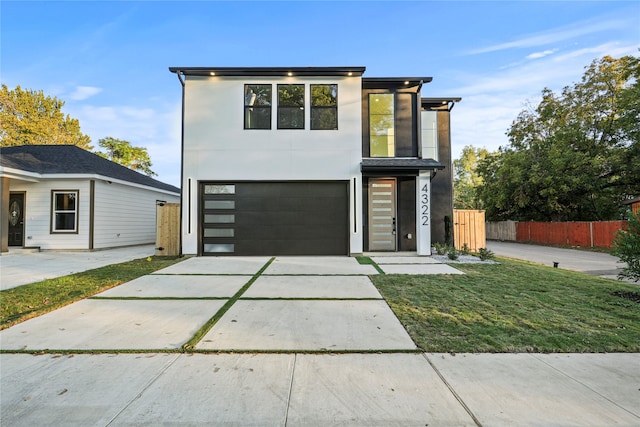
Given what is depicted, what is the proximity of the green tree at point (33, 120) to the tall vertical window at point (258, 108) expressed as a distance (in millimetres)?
27237

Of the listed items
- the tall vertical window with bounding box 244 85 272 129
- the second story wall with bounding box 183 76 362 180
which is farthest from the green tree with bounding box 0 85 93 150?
the tall vertical window with bounding box 244 85 272 129

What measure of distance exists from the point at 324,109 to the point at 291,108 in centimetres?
107

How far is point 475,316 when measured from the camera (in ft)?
12.5

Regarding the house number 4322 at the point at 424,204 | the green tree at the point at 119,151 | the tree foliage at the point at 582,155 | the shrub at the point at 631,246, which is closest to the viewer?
the shrub at the point at 631,246

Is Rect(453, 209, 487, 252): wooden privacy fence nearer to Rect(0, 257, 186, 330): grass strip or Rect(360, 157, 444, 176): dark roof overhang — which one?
Rect(360, 157, 444, 176): dark roof overhang

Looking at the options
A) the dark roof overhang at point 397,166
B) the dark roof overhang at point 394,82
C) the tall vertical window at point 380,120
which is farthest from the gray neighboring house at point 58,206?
the dark roof overhang at point 394,82

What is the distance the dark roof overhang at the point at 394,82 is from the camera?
9552mm

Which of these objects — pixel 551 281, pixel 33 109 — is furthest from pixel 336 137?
pixel 33 109

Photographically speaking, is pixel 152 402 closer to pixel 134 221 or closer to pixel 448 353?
pixel 448 353

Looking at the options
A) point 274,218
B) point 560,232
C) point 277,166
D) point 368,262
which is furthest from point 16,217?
point 560,232

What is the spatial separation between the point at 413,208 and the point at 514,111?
2032 cm

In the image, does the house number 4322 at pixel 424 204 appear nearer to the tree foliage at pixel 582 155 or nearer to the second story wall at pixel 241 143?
the second story wall at pixel 241 143

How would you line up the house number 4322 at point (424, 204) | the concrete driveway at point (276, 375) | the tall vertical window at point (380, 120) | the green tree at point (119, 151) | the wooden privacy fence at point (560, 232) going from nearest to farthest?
the concrete driveway at point (276, 375)
the house number 4322 at point (424, 204)
the tall vertical window at point (380, 120)
the wooden privacy fence at point (560, 232)
the green tree at point (119, 151)

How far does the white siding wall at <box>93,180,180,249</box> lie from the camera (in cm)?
1145
